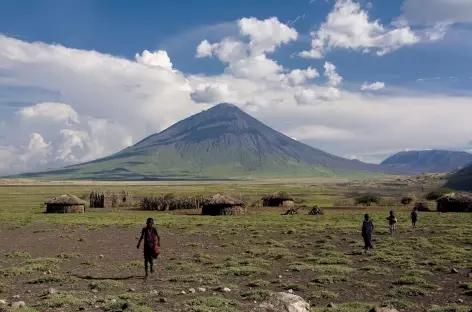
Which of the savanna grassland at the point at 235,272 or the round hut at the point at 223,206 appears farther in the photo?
the round hut at the point at 223,206

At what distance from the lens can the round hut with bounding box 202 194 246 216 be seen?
187ft

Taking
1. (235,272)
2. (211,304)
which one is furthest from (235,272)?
(211,304)

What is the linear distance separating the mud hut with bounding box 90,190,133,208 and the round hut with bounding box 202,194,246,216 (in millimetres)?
20259

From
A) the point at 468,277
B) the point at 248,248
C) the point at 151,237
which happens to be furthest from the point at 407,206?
the point at 151,237

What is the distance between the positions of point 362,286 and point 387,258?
595cm

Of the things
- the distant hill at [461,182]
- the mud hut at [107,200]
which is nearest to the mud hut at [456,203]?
the mud hut at [107,200]

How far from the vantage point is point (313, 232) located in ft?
114

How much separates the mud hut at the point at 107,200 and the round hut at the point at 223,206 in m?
20.3

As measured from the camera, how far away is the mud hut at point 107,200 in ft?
→ 235

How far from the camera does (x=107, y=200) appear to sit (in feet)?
237

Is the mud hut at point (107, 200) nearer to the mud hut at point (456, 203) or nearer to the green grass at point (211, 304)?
the mud hut at point (456, 203)

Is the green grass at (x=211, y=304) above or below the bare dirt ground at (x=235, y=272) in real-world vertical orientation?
above

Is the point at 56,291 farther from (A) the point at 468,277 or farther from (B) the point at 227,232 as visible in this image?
(B) the point at 227,232

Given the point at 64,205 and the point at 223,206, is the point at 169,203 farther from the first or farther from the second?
the point at 64,205
